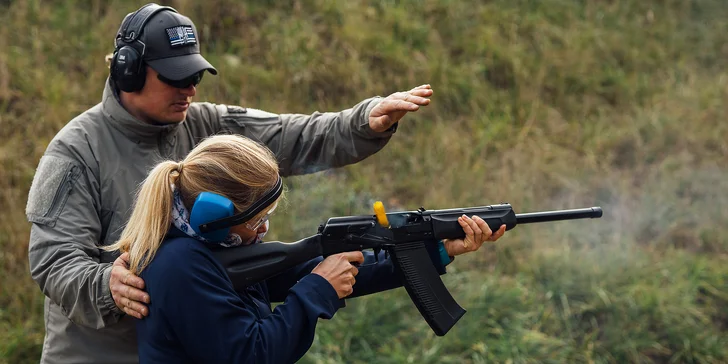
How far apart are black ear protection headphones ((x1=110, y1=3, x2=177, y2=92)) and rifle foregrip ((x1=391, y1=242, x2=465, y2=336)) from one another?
3.39 ft

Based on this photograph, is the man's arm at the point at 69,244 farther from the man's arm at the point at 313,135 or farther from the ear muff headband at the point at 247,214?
the man's arm at the point at 313,135

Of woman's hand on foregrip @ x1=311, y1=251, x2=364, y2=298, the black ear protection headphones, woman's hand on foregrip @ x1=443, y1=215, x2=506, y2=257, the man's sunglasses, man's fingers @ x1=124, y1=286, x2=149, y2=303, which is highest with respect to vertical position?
the black ear protection headphones

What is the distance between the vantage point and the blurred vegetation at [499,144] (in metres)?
5.03

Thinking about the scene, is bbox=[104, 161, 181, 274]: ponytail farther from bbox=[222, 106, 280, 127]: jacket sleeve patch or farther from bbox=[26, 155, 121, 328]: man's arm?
bbox=[222, 106, 280, 127]: jacket sleeve patch

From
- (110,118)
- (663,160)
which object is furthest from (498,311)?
(110,118)

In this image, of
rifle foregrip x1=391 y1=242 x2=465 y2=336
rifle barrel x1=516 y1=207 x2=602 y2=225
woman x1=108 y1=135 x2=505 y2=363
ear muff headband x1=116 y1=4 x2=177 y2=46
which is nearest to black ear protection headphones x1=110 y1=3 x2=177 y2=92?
ear muff headband x1=116 y1=4 x2=177 y2=46

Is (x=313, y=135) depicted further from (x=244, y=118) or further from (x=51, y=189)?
(x=51, y=189)

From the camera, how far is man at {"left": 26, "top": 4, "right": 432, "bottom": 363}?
2.60 meters

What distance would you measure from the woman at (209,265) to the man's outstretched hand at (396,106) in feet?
2.06

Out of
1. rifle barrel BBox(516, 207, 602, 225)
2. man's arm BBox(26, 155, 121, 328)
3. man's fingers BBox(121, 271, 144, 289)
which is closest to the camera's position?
man's fingers BBox(121, 271, 144, 289)

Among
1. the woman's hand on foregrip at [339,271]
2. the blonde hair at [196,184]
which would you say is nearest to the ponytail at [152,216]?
the blonde hair at [196,184]

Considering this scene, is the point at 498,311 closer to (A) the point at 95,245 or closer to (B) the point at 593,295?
(B) the point at 593,295

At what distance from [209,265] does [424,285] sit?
858 millimetres

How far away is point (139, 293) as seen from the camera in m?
2.21
